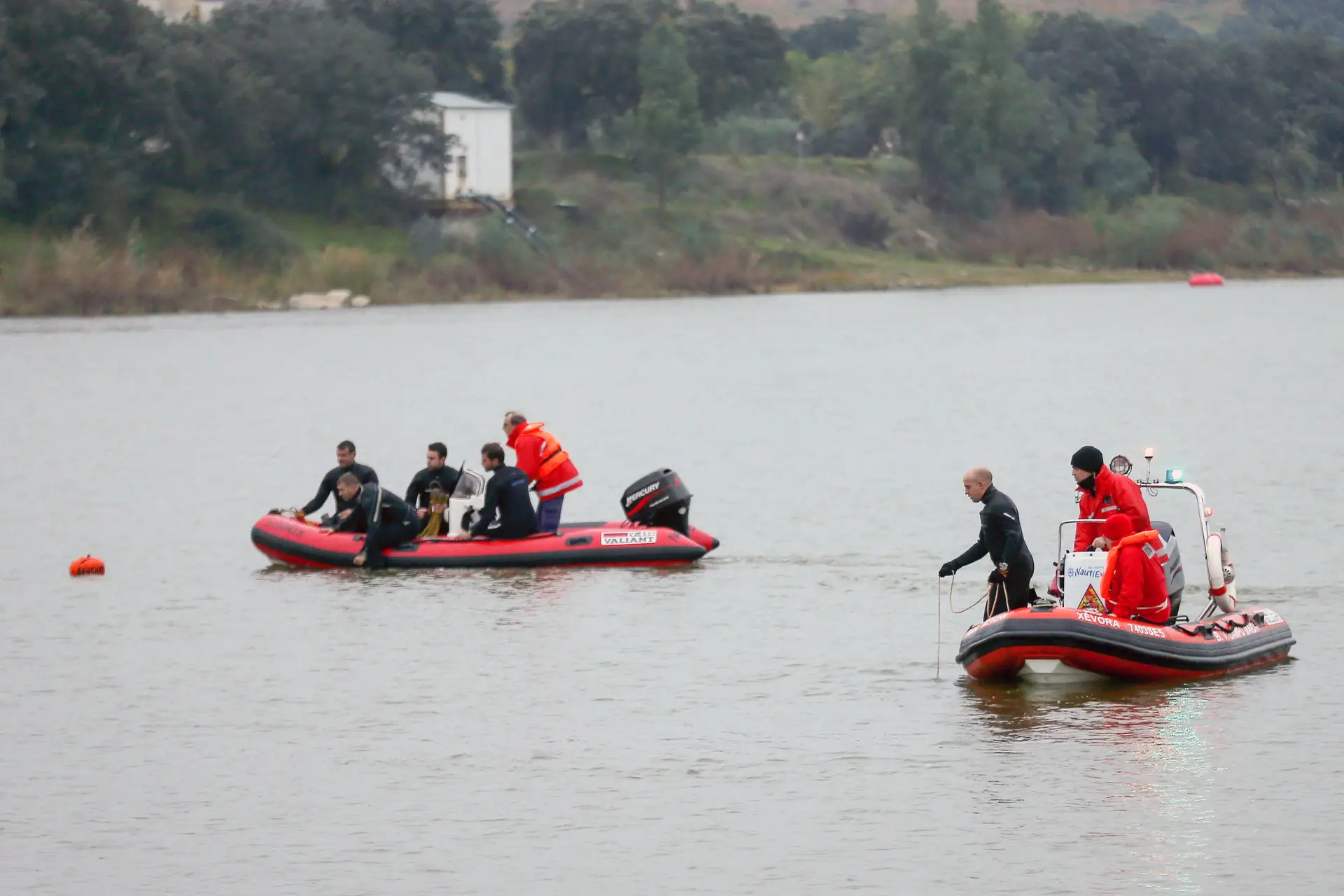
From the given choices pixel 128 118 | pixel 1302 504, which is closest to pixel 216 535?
pixel 1302 504

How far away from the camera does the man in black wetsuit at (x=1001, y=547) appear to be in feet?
58.5

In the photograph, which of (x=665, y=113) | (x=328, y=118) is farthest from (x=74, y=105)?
(x=665, y=113)

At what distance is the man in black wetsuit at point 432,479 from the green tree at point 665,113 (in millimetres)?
89130

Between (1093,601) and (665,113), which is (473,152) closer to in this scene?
(665,113)

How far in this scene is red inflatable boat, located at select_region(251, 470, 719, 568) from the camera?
2398 centimetres

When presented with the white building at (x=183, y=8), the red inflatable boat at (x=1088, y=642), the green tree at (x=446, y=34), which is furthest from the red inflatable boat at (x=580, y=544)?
the white building at (x=183, y=8)

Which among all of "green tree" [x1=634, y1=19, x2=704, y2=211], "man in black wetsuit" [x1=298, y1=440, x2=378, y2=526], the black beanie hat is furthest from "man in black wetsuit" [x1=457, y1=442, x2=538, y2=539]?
"green tree" [x1=634, y1=19, x2=704, y2=211]

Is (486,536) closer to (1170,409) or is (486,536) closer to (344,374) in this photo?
(1170,409)

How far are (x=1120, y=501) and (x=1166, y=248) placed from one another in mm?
105679

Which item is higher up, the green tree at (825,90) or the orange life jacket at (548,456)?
the green tree at (825,90)

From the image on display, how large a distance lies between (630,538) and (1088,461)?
803 centimetres

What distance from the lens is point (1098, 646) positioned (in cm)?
1738

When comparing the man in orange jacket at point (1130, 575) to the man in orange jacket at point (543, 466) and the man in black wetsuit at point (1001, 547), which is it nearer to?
the man in black wetsuit at point (1001, 547)

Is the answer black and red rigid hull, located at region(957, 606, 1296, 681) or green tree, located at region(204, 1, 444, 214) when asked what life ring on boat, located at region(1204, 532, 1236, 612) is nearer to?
black and red rigid hull, located at region(957, 606, 1296, 681)
